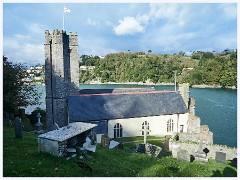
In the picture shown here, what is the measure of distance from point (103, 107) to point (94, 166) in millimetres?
15418

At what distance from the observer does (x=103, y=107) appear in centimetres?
2964

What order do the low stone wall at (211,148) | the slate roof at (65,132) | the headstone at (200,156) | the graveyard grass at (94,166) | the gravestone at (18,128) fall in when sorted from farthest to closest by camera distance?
the low stone wall at (211,148) → the headstone at (200,156) → the gravestone at (18,128) → the slate roof at (65,132) → the graveyard grass at (94,166)

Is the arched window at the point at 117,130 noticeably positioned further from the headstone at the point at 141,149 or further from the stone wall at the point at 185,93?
the stone wall at the point at 185,93

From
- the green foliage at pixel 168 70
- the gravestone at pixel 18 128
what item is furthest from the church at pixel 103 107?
the green foliage at pixel 168 70

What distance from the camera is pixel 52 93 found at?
3012 centimetres

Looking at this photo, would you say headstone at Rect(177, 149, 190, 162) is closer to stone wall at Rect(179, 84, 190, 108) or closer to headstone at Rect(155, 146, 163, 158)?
headstone at Rect(155, 146, 163, 158)

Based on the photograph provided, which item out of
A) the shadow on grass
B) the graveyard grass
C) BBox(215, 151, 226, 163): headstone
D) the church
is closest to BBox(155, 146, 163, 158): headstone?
the graveyard grass

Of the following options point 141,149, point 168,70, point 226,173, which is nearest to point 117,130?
point 141,149

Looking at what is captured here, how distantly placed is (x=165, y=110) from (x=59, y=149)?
18346 mm

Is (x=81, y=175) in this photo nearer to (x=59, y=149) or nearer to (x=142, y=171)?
(x=59, y=149)

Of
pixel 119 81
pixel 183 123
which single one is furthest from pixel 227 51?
pixel 183 123

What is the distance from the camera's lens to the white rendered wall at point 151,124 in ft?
96.1

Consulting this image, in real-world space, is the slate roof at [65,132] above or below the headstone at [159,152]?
above

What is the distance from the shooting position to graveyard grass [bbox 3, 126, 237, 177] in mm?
12852
